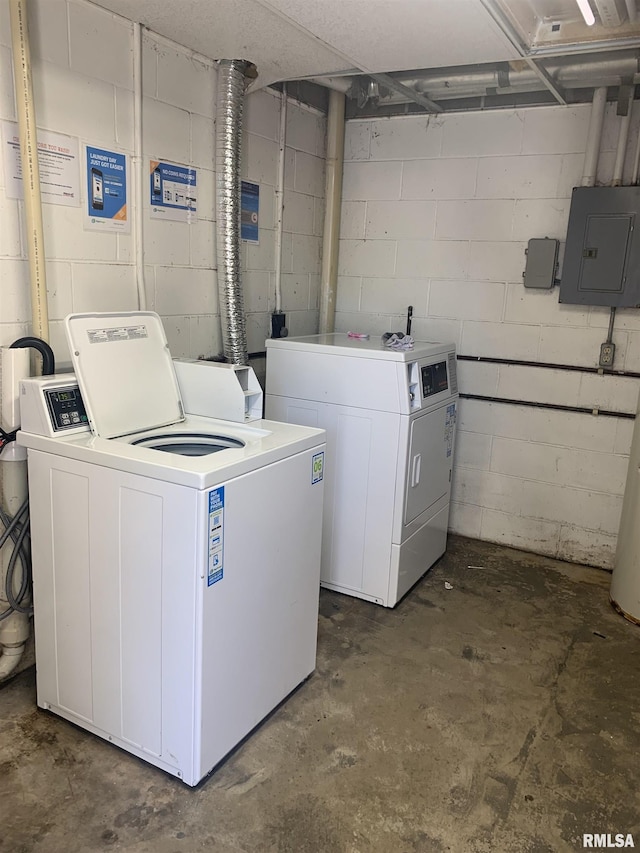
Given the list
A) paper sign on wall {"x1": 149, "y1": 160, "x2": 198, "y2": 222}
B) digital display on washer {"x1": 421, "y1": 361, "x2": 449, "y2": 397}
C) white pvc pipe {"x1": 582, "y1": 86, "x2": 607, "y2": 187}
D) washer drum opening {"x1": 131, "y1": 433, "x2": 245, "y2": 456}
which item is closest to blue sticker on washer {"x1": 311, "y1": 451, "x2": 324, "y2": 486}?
washer drum opening {"x1": 131, "y1": 433, "x2": 245, "y2": 456}

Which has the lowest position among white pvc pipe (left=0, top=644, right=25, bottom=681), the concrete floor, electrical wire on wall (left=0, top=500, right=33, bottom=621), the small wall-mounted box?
the concrete floor

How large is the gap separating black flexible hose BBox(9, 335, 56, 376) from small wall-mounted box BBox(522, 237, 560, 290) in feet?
7.60

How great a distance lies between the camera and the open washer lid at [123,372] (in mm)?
2051

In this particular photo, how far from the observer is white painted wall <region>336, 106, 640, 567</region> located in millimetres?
3240

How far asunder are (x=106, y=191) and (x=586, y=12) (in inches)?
68.0

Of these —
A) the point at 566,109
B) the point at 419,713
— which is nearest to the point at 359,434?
the point at 419,713

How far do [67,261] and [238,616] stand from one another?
1379mm

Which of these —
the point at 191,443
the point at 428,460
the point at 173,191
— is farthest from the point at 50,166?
the point at 428,460

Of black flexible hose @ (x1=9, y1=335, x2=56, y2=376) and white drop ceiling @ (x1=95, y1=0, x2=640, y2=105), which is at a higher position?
white drop ceiling @ (x1=95, y1=0, x2=640, y2=105)

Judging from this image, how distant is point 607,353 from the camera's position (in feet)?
10.5

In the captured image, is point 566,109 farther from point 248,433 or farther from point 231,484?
point 231,484

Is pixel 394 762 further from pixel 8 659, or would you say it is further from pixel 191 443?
pixel 8 659

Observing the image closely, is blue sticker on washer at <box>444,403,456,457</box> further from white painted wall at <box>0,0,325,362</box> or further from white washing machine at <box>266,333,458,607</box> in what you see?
white painted wall at <box>0,0,325,362</box>

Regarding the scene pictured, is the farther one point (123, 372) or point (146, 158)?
point (146, 158)
